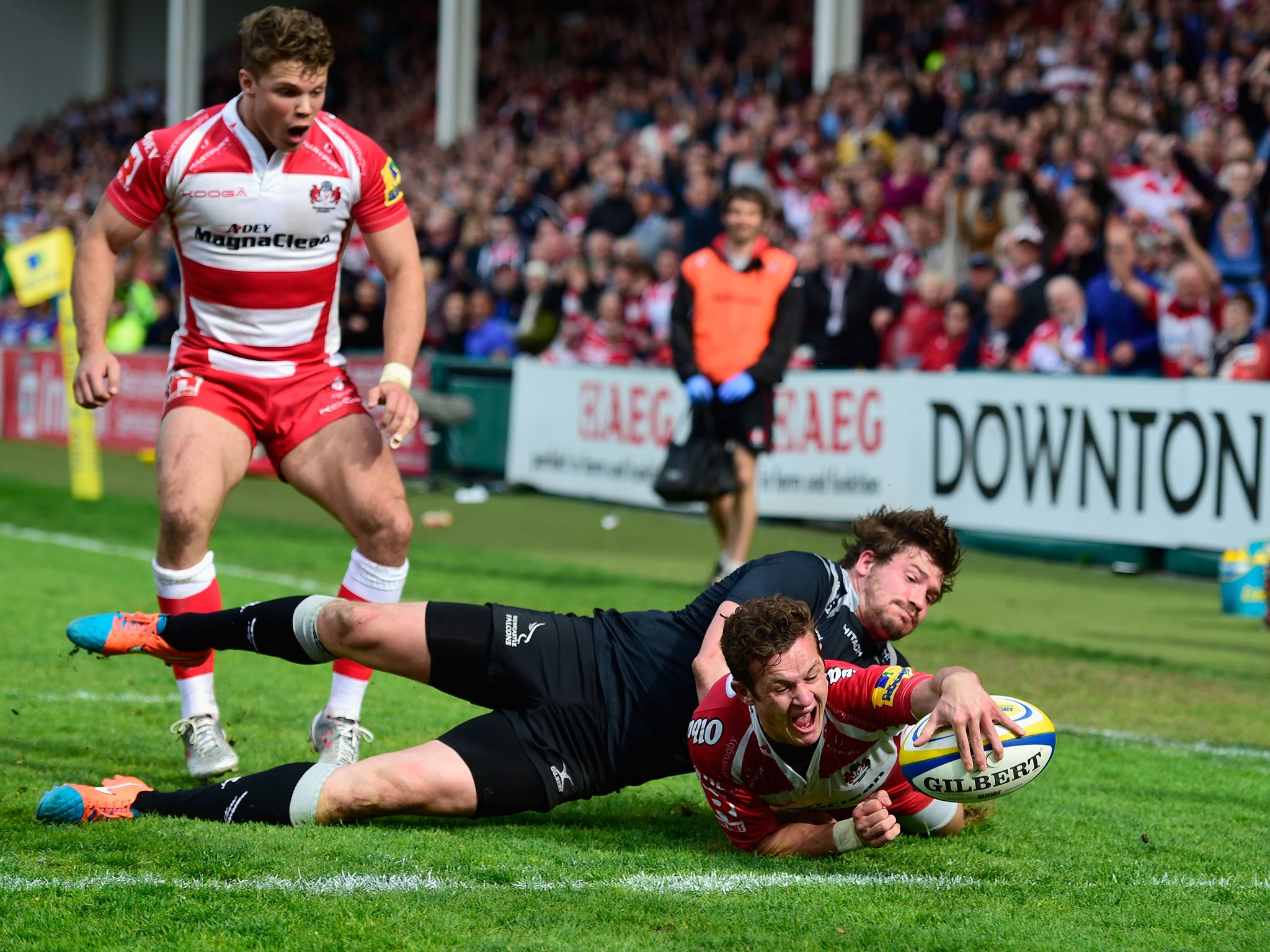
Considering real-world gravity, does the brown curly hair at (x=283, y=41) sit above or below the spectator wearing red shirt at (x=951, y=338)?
above

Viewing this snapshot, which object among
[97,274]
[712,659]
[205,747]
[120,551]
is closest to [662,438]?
[120,551]

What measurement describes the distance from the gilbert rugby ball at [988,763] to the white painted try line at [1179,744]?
7.48ft

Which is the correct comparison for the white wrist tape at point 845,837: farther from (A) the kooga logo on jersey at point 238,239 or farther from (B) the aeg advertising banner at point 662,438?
(B) the aeg advertising banner at point 662,438

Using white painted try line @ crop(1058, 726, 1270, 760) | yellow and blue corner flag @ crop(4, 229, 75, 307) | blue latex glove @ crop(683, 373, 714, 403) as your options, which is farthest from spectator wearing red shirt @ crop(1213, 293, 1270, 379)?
yellow and blue corner flag @ crop(4, 229, 75, 307)

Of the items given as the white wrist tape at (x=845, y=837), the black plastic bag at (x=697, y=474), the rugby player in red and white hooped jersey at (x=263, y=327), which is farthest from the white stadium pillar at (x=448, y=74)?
the white wrist tape at (x=845, y=837)

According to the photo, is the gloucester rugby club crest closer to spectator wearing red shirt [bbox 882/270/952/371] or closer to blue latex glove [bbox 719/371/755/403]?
blue latex glove [bbox 719/371/755/403]

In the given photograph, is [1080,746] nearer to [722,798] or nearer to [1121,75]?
[722,798]

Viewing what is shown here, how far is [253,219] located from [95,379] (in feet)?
2.51

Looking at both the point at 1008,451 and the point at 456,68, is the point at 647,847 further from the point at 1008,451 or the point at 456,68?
the point at 456,68

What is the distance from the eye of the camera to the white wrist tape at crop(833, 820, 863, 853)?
4367 millimetres

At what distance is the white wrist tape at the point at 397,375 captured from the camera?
18.0 feet

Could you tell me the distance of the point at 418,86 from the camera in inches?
1148

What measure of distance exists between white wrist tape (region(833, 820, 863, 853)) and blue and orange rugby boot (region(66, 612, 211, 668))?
6.55ft

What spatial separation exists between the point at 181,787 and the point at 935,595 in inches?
97.7
